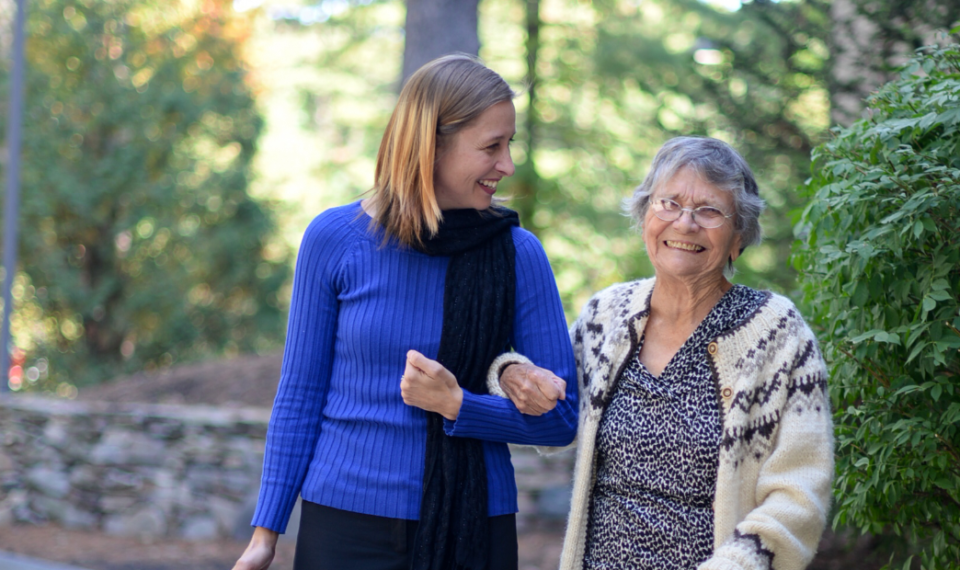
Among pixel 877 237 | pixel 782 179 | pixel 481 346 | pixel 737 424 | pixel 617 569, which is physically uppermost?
pixel 782 179

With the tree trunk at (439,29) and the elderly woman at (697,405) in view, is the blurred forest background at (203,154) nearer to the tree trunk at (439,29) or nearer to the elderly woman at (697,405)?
the tree trunk at (439,29)

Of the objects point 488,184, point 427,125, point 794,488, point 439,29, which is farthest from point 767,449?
point 439,29

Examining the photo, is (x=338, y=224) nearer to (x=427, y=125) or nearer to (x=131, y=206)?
(x=427, y=125)

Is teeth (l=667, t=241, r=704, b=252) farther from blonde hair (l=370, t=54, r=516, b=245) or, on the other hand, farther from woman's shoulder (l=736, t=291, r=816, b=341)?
blonde hair (l=370, t=54, r=516, b=245)

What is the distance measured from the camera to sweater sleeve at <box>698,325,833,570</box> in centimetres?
188

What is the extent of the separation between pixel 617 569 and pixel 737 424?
1.52ft

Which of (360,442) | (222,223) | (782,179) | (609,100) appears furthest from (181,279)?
(360,442)

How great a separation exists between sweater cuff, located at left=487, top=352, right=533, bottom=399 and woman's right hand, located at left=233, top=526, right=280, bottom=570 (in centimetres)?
66

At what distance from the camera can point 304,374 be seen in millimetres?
2207

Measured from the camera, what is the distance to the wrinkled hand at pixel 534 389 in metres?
2.08

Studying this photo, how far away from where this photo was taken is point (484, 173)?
219cm

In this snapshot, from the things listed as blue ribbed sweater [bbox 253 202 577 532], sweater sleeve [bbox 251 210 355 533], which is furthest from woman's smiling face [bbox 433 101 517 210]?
sweater sleeve [bbox 251 210 355 533]

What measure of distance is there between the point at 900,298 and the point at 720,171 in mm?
578

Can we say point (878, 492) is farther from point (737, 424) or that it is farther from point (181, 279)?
point (181, 279)
